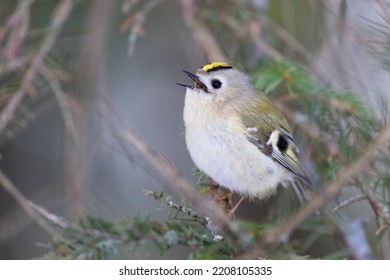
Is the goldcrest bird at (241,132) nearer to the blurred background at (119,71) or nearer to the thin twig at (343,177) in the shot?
the blurred background at (119,71)

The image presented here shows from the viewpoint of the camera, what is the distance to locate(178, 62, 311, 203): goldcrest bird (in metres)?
1.24

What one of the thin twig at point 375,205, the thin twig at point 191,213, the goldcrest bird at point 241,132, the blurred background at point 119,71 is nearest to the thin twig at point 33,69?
the blurred background at point 119,71

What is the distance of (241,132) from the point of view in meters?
1.30

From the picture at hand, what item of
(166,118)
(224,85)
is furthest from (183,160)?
(224,85)

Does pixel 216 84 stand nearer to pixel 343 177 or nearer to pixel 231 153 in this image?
pixel 231 153

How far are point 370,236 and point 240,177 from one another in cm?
62

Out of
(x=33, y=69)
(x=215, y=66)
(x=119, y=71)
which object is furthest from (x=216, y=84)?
(x=119, y=71)

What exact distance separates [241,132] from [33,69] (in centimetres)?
45

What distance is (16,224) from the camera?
1.44 metres

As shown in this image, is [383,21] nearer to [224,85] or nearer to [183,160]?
[224,85]

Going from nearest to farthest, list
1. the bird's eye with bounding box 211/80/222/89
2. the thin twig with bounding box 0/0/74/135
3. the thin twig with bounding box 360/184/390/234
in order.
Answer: the thin twig with bounding box 360/184/390/234
the thin twig with bounding box 0/0/74/135
the bird's eye with bounding box 211/80/222/89

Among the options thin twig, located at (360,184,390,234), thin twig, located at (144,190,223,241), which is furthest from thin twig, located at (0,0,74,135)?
thin twig, located at (360,184,390,234)

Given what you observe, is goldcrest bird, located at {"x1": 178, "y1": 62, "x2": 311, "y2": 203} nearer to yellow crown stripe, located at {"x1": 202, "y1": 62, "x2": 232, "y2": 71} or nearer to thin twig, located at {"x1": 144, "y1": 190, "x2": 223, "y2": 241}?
yellow crown stripe, located at {"x1": 202, "y1": 62, "x2": 232, "y2": 71}

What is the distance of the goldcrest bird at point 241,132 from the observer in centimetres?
124
